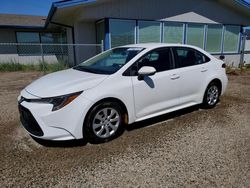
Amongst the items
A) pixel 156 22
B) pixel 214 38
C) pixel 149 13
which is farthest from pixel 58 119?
pixel 214 38

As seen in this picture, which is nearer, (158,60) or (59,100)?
(59,100)

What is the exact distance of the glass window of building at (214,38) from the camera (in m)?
13.2

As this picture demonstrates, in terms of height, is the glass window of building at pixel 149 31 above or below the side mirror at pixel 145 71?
above

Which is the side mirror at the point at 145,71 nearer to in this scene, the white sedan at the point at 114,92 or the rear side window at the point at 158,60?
the white sedan at the point at 114,92

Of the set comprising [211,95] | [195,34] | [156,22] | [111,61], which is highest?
[156,22]

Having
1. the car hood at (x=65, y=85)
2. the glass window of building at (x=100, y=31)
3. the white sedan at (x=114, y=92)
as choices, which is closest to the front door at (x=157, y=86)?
the white sedan at (x=114, y=92)

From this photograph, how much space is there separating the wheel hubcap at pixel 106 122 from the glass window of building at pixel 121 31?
747cm

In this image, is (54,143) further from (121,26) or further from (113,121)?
(121,26)

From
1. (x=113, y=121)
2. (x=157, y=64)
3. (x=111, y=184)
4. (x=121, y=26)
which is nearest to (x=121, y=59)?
(x=157, y=64)

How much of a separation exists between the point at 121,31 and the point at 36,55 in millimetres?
8371

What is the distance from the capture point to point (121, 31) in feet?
34.9

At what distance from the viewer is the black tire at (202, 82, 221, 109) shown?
4938 millimetres

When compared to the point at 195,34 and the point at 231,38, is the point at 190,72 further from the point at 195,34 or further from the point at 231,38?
the point at 231,38

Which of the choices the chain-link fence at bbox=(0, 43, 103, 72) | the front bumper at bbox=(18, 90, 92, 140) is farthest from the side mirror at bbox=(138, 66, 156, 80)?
the chain-link fence at bbox=(0, 43, 103, 72)
